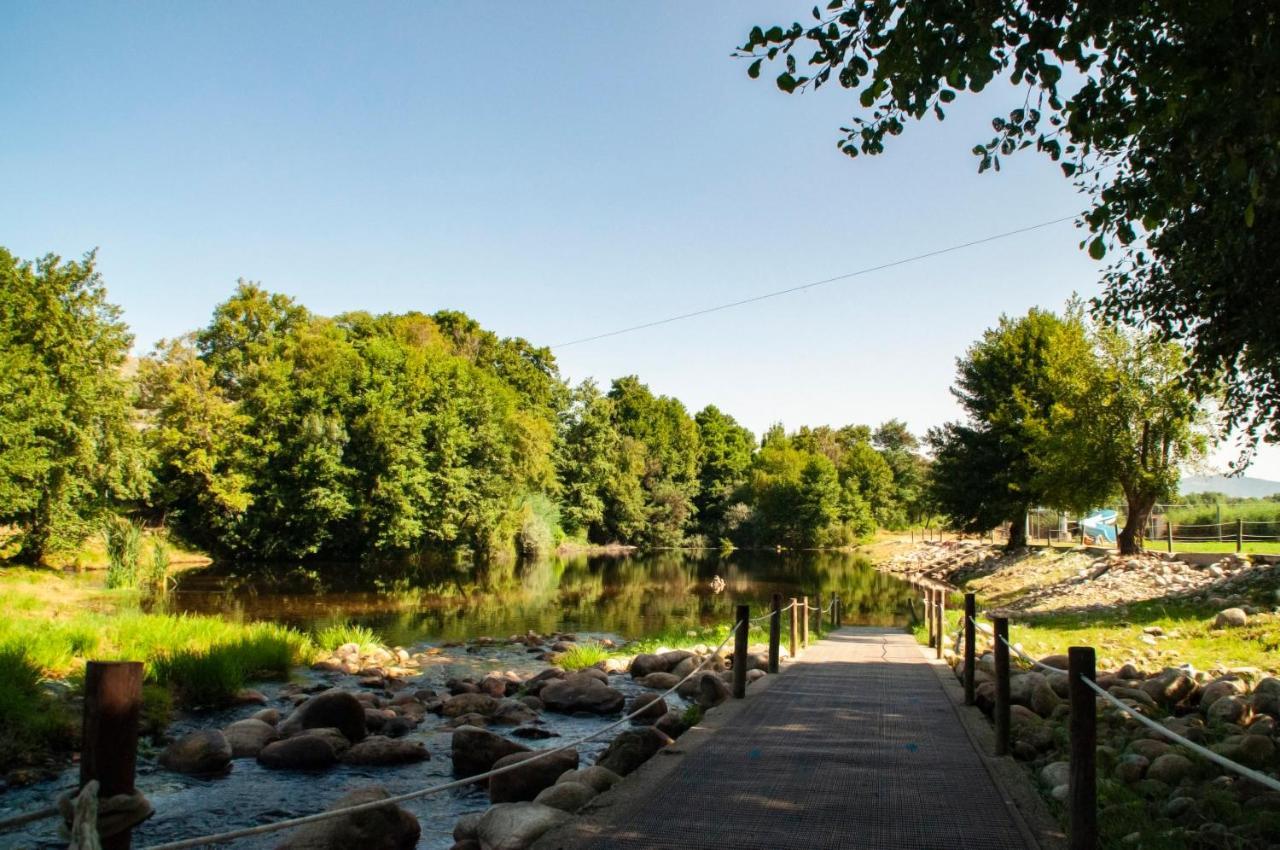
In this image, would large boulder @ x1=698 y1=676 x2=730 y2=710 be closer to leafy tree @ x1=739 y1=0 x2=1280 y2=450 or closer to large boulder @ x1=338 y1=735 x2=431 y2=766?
large boulder @ x1=338 y1=735 x2=431 y2=766

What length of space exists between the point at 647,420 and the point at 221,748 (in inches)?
3075

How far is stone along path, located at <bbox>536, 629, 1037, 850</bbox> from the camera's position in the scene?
491 cm

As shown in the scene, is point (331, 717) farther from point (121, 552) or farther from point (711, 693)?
point (121, 552)

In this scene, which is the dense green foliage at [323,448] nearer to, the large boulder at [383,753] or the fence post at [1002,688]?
the large boulder at [383,753]

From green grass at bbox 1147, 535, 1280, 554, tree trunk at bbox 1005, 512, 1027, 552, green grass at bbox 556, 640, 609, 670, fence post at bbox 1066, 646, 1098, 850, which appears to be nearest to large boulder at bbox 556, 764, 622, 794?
fence post at bbox 1066, 646, 1098, 850

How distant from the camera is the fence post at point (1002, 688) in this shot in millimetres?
7059

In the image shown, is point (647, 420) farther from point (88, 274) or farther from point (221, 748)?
point (221, 748)

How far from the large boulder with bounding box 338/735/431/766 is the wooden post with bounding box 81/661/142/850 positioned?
278 inches

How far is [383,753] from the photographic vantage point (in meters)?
9.95

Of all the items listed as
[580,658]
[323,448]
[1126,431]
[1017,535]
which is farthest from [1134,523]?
[323,448]

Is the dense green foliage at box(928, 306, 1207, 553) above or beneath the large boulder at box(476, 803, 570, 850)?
above

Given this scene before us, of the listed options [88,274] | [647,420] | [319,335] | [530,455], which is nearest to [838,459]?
[647,420]

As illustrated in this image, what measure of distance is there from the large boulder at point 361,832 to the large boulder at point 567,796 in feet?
4.48

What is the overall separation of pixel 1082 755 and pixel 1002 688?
2558mm
